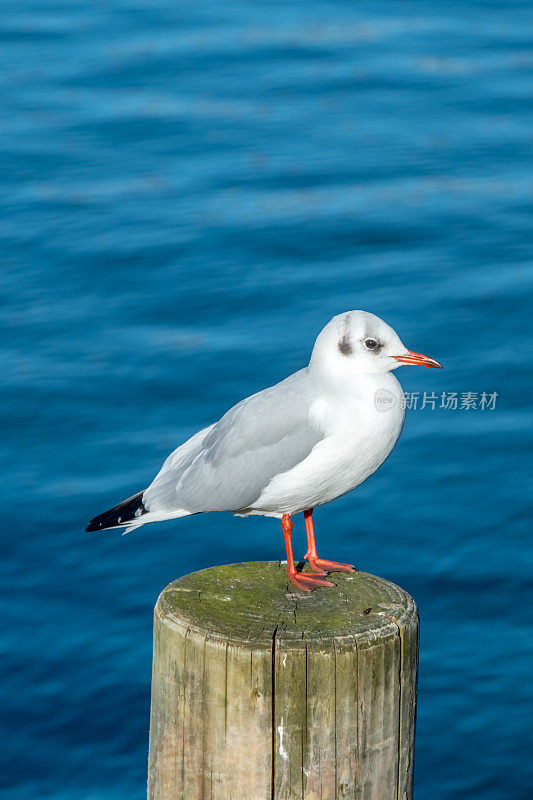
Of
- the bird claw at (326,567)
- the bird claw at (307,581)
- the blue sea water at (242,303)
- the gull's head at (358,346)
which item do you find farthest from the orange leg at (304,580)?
the blue sea water at (242,303)

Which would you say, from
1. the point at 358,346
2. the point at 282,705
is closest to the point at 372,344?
the point at 358,346

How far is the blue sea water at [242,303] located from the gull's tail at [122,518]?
240cm

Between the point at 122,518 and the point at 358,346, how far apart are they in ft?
4.07

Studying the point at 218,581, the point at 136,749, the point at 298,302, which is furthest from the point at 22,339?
the point at 218,581

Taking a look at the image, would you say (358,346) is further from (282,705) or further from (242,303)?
(242,303)

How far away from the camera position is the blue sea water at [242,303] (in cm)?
775

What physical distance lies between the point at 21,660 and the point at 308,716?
4405 mm

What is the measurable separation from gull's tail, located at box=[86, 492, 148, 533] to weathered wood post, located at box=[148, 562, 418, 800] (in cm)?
118

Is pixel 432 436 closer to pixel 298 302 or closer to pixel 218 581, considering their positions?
pixel 298 302

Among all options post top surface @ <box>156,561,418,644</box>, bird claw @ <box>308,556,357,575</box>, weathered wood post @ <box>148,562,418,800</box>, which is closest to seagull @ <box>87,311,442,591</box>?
bird claw @ <box>308,556,357,575</box>

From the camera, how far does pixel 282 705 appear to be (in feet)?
12.6

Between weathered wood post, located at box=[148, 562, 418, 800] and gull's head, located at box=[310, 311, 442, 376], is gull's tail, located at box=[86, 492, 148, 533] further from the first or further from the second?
weathered wood post, located at box=[148, 562, 418, 800]

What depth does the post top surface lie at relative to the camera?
Answer: 398 cm

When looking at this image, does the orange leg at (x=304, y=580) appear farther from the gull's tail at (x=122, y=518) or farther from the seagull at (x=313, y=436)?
the gull's tail at (x=122, y=518)
